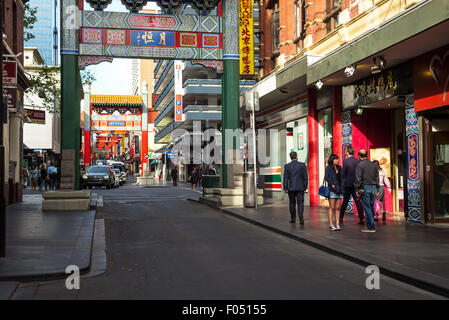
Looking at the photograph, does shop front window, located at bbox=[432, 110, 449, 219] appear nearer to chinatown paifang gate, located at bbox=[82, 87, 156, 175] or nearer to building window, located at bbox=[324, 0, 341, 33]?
building window, located at bbox=[324, 0, 341, 33]

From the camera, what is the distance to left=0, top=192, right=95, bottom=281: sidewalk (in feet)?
23.4

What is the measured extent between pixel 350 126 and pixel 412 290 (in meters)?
10.0

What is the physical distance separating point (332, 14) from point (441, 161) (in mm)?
6419

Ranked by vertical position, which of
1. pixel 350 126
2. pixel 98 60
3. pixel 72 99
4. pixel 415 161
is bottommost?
pixel 415 161

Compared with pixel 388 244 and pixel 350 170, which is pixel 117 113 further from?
pixel 388 244

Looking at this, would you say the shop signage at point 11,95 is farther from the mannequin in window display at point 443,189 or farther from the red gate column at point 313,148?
the mannequin in window display at point 443,189

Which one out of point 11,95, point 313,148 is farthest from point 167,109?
point 11,95

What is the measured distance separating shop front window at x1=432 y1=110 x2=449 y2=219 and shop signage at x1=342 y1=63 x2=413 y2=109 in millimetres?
1070

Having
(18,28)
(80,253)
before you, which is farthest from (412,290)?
(18,28)

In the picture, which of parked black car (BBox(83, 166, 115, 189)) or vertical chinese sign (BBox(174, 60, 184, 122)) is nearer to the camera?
parked black car (BBox(83, 166, 115, 189))

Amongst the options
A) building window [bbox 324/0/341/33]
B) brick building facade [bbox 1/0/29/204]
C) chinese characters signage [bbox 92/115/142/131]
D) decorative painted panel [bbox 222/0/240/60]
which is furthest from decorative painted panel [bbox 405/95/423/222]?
chinese characters signage [bbox 92/115/142/131]

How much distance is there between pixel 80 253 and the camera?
8641mm

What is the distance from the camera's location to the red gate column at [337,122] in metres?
16.5
